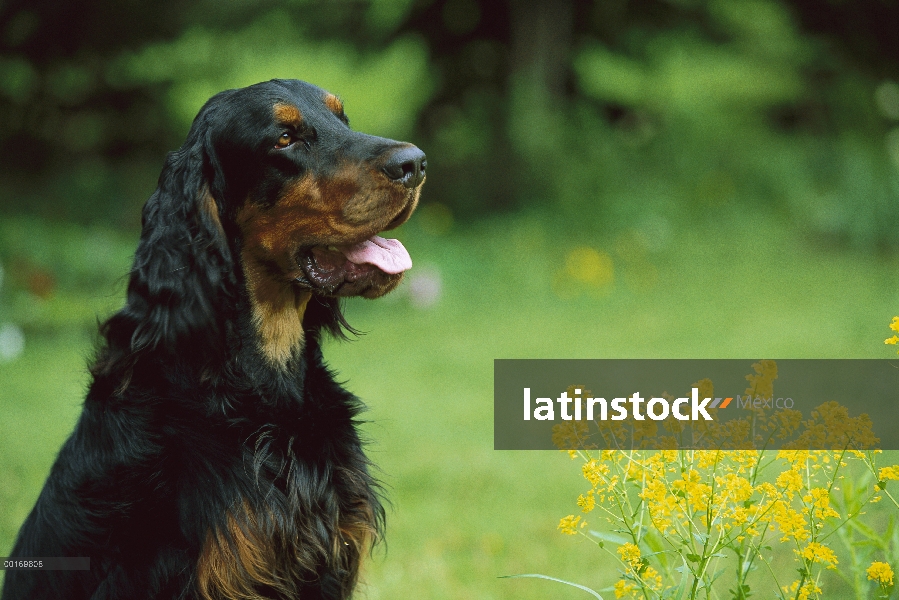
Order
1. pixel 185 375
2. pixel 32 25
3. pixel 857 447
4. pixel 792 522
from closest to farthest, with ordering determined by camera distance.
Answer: pixel 792 522 → pixel 857 447 → pixel 185 375 → pixel 32 25

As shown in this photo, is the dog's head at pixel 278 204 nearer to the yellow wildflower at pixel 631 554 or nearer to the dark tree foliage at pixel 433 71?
the yellow wildflower at pixel 631 554

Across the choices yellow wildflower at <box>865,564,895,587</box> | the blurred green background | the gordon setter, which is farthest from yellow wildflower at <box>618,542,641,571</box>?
the blurred green background

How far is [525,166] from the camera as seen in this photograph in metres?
10.2

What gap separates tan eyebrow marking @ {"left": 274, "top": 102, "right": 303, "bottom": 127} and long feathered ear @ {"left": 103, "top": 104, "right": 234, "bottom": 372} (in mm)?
202

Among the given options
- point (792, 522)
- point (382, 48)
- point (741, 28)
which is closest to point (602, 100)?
point (741, 28)

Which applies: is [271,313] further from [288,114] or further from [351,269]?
[288,114]

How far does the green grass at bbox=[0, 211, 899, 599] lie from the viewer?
393 cm

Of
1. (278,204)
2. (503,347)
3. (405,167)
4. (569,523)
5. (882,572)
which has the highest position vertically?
(503,347)

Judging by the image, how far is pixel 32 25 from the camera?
981 centimetres

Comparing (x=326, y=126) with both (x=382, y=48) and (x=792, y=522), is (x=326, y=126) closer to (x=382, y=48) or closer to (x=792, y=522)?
(x=792, y=522)

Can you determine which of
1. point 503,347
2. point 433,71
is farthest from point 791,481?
point 433,71

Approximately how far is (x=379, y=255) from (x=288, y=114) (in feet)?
1.54

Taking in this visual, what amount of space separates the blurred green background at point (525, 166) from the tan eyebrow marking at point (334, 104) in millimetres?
2840

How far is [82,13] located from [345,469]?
29.1 ft
